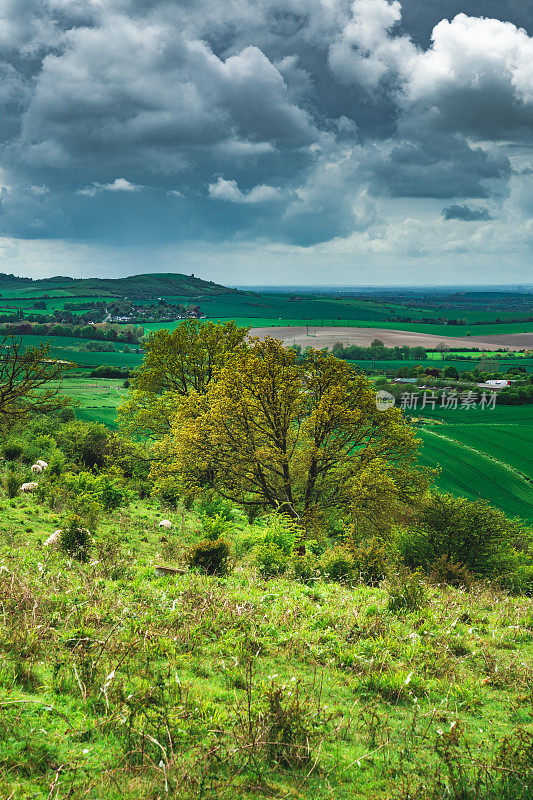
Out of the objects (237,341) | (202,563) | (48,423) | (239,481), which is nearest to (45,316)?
(48,423)

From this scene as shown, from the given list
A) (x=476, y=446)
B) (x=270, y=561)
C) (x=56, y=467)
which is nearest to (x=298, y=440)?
(x=270, y=561)

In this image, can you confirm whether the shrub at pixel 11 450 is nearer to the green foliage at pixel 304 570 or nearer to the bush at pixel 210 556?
the bush at pixel 210 556

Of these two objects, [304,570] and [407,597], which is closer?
[407,597]

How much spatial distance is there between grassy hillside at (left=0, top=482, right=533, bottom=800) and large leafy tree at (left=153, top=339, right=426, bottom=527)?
13562 millimetres

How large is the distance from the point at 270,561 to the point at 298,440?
1148cm

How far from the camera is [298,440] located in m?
26.8

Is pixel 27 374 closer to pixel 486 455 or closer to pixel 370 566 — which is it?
pixel 370 566

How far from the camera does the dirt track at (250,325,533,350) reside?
485 ft

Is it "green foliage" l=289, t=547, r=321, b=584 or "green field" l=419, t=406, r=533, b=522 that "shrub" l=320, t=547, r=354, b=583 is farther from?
"green field" l=419, t=406, r=533, b=522

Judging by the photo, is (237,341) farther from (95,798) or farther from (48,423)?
(95,798)

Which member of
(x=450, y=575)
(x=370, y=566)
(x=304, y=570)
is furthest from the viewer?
(x=450, y=575)

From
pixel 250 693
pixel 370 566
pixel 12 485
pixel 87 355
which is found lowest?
pixel 12 485

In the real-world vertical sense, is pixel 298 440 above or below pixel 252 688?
above

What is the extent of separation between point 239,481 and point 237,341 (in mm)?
14129
